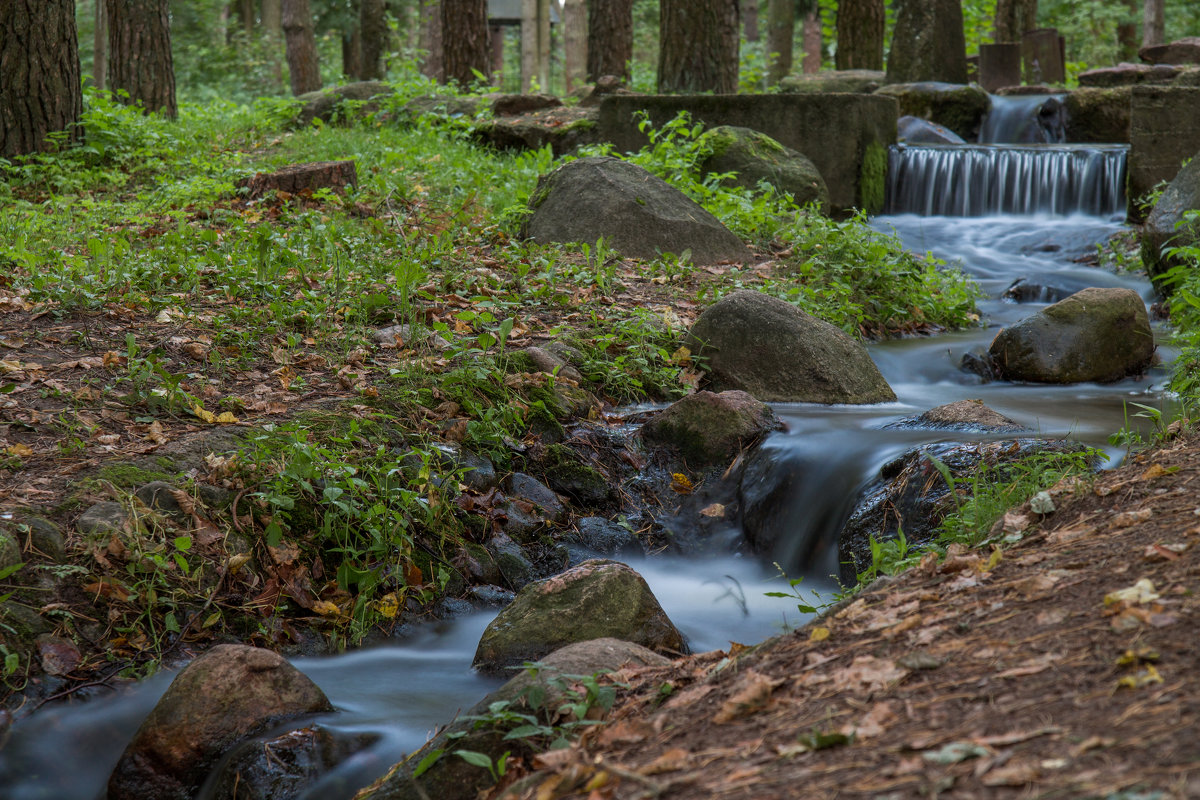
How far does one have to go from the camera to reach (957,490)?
3.84 meters

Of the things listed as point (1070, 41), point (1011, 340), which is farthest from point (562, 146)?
point (1070, 41)

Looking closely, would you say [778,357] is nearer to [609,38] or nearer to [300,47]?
[609,38]

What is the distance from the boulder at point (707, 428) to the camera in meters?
4.86

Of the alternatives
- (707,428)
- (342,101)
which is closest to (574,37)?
(342,101)

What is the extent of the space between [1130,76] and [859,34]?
4384 mm

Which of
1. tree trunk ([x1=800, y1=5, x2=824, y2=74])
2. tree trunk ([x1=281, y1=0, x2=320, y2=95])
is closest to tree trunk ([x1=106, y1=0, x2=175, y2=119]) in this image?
tree trunk ([x1=281, y1=0, x2=320, y2=95])

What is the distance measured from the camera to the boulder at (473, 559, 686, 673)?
3301mm

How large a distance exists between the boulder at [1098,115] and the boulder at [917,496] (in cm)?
1042

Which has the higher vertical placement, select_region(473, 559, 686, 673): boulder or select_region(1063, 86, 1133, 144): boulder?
select_region(1063, 86, 1133, 144): boulder

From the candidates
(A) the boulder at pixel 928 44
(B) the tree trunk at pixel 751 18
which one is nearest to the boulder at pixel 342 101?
(A) the boulder at pixel 928 44

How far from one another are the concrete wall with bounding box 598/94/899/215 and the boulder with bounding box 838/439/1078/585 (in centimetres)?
668

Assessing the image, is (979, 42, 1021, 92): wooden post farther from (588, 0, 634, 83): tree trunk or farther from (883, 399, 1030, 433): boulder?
Result: (883, 399, 1030, 433): boulder

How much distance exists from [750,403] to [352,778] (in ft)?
9.45

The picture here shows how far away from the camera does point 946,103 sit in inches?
533
